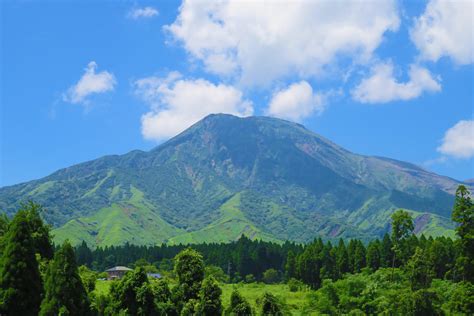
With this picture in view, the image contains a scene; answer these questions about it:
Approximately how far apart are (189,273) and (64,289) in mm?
10914

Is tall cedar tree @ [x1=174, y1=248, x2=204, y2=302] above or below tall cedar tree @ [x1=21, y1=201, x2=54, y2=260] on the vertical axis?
below

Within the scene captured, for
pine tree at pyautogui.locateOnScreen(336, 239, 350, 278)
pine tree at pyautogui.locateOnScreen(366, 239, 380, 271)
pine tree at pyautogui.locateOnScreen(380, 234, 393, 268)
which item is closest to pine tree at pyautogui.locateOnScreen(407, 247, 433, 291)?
pine tree at pyautogui.locateOnScreen(380, 234, 393, 268)

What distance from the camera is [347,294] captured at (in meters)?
60.6

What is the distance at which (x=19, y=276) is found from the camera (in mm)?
31734

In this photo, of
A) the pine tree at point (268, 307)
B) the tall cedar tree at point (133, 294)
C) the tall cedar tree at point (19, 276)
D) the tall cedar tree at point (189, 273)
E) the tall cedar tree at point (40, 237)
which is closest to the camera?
the tall cedar tree at point (19, 276)

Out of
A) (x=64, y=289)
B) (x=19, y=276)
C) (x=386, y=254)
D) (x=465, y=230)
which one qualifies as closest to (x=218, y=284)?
(x=64, y=289)

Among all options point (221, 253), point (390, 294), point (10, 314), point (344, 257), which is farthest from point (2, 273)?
point (221, 253)

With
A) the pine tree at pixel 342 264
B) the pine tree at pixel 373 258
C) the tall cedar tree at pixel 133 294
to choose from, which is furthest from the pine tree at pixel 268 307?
the pine tree at pixel 342 264

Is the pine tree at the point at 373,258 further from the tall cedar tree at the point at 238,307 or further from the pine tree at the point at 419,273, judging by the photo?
the tall cedar tree at the point at 238,307

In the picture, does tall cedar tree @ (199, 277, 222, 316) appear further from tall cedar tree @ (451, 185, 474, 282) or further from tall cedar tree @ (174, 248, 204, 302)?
tall cedar tree @ (451, 185, 474, 282)

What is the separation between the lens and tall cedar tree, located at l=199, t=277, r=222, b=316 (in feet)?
118

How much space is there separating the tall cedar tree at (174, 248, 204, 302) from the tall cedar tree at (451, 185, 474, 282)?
83.9 feet

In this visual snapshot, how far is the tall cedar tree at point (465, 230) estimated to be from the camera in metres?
47.3

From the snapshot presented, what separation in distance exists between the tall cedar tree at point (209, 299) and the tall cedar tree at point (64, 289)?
8059 millimetres
